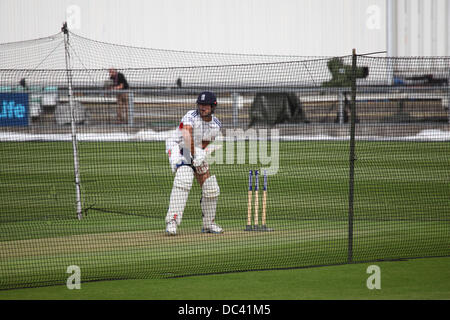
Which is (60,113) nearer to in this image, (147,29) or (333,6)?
(147,29)

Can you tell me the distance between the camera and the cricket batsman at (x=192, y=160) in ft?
31.1

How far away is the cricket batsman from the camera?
9.48 m

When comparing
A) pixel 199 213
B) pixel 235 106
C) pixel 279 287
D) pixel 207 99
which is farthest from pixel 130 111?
pixel 279 287

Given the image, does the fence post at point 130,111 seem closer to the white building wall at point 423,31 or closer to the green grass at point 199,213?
the green grass at point 199,213

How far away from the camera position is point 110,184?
52.6ft

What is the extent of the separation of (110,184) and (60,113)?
6.18m

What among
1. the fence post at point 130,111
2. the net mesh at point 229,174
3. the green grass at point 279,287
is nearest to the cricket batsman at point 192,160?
the net mesh at point 229,174

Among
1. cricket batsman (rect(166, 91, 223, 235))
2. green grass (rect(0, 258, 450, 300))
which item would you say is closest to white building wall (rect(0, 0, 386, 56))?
cricket batsman (rect(166, 91, 223, 235))

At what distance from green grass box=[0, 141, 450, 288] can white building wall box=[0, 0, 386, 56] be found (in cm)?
766

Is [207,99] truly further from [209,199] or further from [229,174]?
[229,174]

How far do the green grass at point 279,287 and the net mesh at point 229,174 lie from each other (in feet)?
1.24

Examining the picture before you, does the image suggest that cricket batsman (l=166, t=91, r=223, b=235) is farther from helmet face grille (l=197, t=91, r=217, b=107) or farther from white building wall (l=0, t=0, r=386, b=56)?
white building wall (l=0, t=0, r=386, b=56)

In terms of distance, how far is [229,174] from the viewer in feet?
56.7

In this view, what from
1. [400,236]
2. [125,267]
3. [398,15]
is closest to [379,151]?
[400,236]
